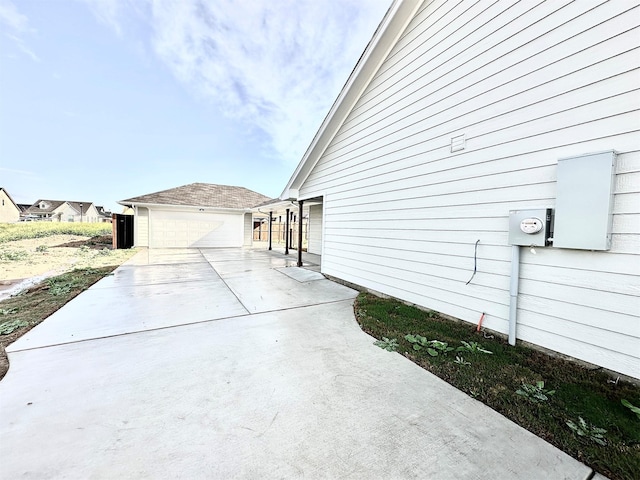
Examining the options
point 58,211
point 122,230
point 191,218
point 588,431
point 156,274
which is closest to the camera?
point 588,431

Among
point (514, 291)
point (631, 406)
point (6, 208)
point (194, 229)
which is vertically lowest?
point (631, 406)

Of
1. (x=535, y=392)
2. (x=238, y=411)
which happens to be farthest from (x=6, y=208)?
(x=535, y=392)

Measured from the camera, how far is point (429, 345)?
9.60ft

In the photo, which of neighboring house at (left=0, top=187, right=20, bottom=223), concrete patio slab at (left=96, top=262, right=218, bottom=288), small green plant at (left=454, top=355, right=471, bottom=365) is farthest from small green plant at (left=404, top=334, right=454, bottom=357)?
neighboring house at (left=0, top=187, right=20, bottom=223)

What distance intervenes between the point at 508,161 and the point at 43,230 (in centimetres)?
2592

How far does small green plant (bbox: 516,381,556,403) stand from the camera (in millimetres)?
1949

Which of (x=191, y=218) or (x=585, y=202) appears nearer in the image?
(x=585, y=202)

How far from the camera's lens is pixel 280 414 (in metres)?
1.84

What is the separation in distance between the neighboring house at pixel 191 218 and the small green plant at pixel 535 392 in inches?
585

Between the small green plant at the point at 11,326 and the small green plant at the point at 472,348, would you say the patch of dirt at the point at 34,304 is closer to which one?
the small green plant at the point at 11,326

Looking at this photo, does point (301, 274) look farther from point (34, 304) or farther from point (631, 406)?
point (631, 406)

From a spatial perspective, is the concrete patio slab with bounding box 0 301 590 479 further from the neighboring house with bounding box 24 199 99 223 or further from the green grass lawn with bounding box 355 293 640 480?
the neighboring house with bounding box 24 199 99 223

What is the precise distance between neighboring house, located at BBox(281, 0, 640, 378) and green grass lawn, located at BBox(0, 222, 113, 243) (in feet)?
72.7

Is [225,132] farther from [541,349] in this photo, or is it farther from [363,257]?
[541,349]
